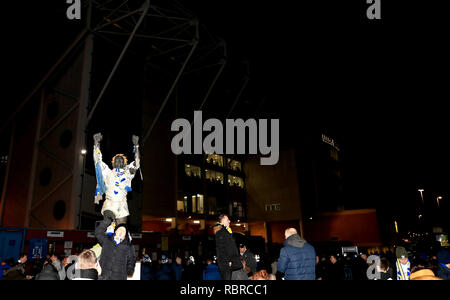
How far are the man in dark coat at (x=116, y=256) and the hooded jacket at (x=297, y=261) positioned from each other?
8.85ft

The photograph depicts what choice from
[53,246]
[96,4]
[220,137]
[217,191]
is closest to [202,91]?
[220,137]

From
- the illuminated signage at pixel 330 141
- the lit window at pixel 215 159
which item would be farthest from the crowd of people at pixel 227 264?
the illuminated signage at pixel 330 141

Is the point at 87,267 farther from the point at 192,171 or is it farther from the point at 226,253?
the point at 192,171

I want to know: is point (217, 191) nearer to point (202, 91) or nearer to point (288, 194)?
point (288, 194)

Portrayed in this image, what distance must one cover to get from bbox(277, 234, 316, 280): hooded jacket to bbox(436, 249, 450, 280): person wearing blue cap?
10.6 ft

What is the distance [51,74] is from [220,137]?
21.0m

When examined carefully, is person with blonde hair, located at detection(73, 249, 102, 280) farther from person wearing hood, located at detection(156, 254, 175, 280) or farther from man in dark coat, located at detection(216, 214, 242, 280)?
person wearing hood, located at detection(156, 254, 175, 280)

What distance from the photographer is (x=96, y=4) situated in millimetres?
24000

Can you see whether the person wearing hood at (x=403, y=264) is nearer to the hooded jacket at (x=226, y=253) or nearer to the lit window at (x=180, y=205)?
the hooded jacket at (x=226, y=253)

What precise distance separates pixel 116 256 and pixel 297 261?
318 centimetres

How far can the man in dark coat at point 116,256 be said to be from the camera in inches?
212

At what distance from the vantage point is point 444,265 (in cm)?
714

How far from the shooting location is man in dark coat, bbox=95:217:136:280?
17.7 feet

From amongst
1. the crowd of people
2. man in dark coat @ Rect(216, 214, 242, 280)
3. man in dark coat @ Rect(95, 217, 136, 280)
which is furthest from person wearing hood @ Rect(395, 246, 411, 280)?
man in dark coat @ Rect(95, 217, 136, 280)
